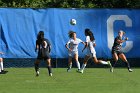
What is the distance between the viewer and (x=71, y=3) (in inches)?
1273

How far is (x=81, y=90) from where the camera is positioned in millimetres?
15914

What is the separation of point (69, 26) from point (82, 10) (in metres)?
1.22

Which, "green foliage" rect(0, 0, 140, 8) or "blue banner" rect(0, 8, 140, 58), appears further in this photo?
"green foliage" rect(0, 0, 140, 8)

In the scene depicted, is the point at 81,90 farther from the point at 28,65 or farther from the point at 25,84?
the point at 28,65

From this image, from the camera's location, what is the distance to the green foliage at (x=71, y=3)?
104ft

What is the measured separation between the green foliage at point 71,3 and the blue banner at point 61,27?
2.29m

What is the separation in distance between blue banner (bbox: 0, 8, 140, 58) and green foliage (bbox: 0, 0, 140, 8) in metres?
2.29

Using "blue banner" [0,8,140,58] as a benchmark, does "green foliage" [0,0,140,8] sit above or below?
above

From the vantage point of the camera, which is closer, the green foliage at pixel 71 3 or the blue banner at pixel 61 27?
the blue banner at pixel 61 27

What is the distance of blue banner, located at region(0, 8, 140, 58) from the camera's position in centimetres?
2894

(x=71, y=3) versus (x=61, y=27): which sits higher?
(x=71, y=3)

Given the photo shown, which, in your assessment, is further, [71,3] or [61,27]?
[71,3]

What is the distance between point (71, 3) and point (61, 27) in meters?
3.36

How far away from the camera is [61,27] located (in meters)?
29.4
